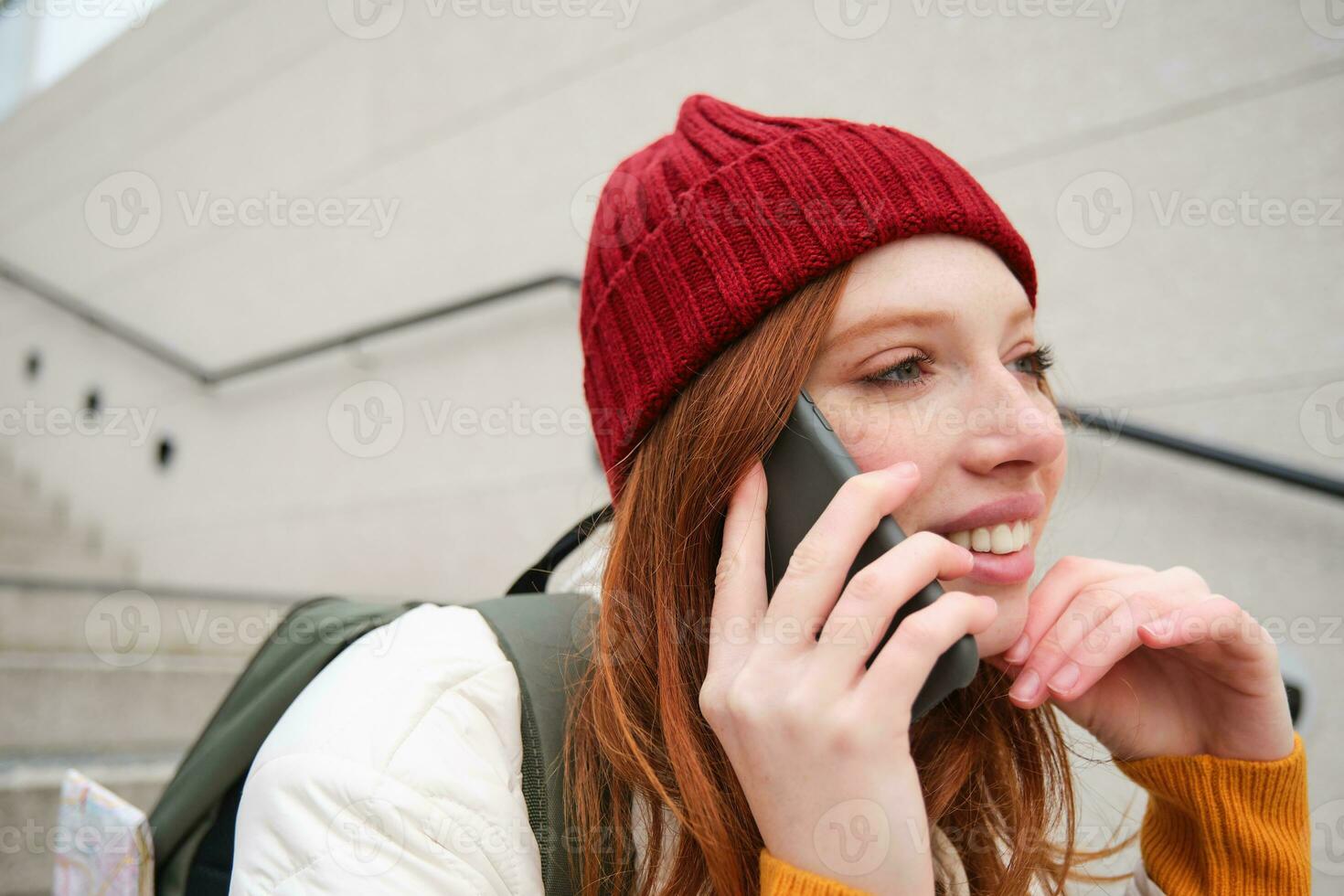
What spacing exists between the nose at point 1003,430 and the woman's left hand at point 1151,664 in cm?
25

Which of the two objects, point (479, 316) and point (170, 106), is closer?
point (479, 316)

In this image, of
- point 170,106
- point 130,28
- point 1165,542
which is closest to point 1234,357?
point 1165,542

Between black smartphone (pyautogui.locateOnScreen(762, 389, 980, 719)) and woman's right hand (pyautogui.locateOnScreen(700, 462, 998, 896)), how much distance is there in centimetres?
3

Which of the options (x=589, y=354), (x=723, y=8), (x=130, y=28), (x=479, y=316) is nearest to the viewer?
(x=589, y=354)

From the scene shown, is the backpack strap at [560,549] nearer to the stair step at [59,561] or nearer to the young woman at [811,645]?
the young woman at [811,645]

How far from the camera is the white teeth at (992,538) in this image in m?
1.05

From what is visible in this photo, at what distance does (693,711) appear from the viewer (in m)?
1.11

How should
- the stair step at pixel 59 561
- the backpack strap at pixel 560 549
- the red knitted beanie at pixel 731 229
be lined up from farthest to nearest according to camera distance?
the stair step at pixel 59 561
the backpack strap at pixel 560 549
the red knitted beanie at pixel 731 229

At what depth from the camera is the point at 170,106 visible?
14.7 ft

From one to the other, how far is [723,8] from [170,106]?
340 centimetres

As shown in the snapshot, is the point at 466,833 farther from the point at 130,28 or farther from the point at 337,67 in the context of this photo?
the point at 130,28

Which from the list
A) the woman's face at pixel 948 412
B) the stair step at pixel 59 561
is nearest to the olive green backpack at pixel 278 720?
the woman's face at pixel 948 412

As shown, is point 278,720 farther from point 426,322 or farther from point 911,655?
point 426,322

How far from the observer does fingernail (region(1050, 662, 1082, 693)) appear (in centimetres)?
109
